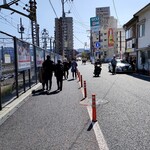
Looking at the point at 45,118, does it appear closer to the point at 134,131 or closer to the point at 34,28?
the point at 134,131

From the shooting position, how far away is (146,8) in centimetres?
2686

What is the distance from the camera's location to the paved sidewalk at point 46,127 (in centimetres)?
522

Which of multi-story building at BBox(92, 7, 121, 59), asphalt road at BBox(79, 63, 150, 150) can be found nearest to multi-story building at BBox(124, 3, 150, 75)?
asphalt road at BBox(79, 63, 150, 150)

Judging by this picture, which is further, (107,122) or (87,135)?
(107,122)

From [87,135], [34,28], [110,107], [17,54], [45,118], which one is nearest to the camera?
[87,135]

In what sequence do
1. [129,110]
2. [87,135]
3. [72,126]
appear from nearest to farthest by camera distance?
[87,135] → [72,126] → [129,110]

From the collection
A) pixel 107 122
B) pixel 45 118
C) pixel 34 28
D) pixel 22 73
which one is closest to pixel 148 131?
pixel 107 122

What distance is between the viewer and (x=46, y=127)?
6523mm

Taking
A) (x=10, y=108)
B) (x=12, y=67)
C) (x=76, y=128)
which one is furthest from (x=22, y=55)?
(x=76, y=128)

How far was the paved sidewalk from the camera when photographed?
5.22m

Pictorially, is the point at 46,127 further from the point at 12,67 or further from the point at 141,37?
the point at 141,37

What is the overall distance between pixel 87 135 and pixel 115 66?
22229 millimetres

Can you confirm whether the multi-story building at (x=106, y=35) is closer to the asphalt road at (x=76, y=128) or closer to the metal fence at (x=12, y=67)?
the metal fence at (x=12, y=67)

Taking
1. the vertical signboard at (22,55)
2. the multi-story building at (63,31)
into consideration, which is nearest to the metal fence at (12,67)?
the vertical signboard at (22,55)
